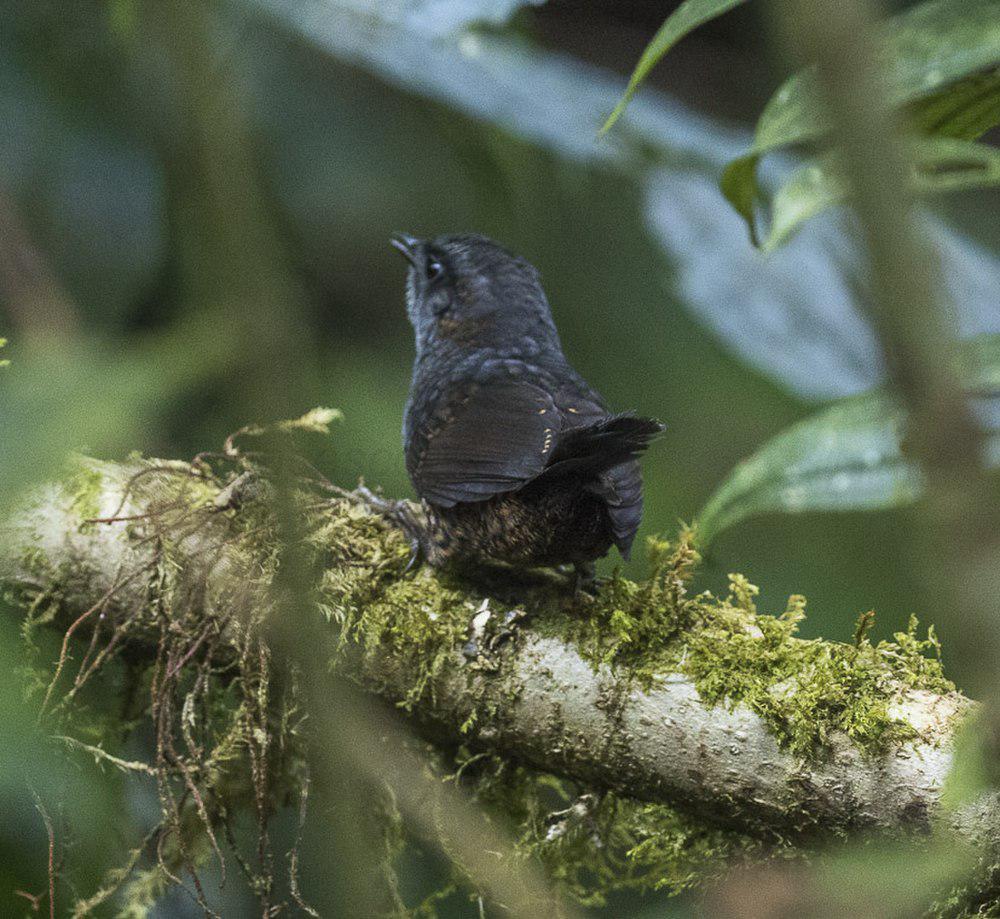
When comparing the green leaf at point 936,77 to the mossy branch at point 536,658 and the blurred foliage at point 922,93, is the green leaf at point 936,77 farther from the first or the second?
the mossy branch at point 536,658

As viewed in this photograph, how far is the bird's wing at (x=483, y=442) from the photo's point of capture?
2.52 meters

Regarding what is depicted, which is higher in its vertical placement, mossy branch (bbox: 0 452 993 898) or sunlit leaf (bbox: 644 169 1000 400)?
sunlit leaf (bbox: 644 169 1000 400)

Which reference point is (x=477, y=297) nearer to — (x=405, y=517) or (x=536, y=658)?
(x=405, y=517)

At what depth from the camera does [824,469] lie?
81.8 inches

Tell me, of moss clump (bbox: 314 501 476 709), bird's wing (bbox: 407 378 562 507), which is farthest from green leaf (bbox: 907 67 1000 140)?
moss clump (bbox: 314 501 476 709)

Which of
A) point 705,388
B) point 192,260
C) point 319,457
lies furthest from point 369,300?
point 192,260

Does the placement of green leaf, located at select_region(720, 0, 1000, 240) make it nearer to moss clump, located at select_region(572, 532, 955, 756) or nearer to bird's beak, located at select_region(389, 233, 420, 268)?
moss clump, located at select_region(572, 532, 955, 756)

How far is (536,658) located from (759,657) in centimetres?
44

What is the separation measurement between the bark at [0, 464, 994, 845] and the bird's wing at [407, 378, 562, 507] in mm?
376

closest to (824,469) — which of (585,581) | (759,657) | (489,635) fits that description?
(759,657)

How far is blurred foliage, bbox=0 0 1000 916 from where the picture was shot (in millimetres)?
2455

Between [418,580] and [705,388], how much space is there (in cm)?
293

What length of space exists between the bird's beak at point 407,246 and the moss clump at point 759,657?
1.57 m

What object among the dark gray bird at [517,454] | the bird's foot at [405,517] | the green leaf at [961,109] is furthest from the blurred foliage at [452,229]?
the dark gray bird at [517,454]
